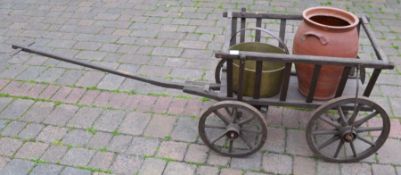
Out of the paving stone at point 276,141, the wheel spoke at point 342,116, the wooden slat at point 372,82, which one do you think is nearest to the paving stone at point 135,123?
the paving stone at point 276,141

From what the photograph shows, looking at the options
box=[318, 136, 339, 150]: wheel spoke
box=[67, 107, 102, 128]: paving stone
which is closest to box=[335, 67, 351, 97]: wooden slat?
box=[318, 136, 339, 150]: wheel spoke

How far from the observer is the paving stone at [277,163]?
2963 millimetres

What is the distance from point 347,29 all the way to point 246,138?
44.1 inches

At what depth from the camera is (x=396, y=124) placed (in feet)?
11.1

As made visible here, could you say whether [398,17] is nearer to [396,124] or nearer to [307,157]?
[396,124]

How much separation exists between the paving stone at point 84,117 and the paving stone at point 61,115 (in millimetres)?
53

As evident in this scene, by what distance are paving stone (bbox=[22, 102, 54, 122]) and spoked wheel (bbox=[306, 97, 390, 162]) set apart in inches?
91.1

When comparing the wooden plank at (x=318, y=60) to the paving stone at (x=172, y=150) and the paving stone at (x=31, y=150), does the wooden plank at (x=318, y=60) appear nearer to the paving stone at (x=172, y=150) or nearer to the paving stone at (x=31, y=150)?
the paving stone at (x=172, y=150)

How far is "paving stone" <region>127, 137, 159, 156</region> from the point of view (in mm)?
3154

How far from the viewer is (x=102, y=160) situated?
10.1ft

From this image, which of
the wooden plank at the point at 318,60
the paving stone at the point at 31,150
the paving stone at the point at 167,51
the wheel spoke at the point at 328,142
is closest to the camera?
the wooden plank at the point at 318,60

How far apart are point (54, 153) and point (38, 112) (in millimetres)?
630

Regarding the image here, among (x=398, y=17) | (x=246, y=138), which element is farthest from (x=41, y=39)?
(x=398, y=17)

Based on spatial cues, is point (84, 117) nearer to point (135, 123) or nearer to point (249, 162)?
point (135, 123)
